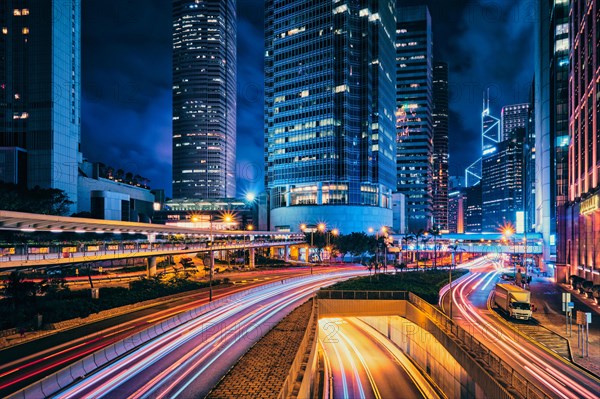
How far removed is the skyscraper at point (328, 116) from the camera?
134 m

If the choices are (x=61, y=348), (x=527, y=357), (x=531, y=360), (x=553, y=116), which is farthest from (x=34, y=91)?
(x=553, y=116)

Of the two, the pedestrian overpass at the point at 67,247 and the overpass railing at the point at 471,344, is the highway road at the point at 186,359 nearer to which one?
the overpass railing at the point at 471,344

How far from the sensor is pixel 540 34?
11869 cm

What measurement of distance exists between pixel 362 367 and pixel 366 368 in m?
0.36

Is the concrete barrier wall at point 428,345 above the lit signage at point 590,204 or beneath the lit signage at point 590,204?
beneath

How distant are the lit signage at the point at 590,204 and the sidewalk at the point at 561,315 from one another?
12.5m

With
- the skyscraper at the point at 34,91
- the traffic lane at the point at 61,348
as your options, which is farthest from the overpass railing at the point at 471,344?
the skyscraper at the point at 34,91

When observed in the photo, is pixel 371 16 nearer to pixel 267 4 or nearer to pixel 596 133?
pixel 267 4

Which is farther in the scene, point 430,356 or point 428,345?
point 428,345

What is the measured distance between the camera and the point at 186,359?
23484mm

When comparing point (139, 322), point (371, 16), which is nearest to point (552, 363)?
point (139, 322)

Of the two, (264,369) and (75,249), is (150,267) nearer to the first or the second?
(75,249)

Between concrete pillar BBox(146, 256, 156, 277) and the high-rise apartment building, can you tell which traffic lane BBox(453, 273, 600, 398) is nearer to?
the high-rise apartment building

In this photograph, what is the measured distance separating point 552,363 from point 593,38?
187 feet
